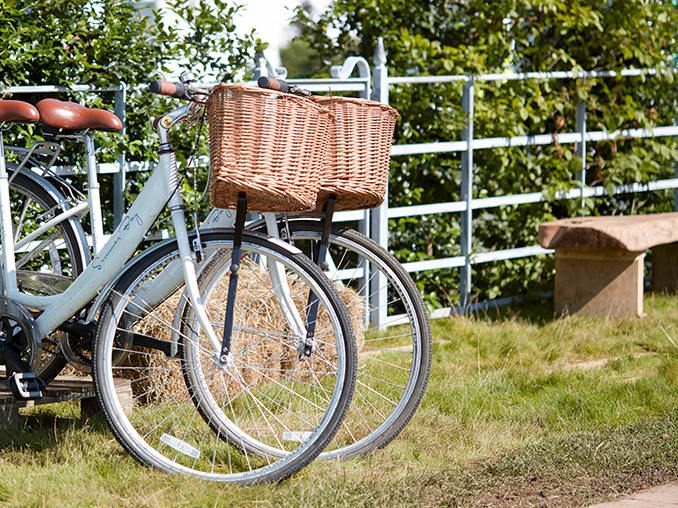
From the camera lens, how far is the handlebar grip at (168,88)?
2166 millimetres

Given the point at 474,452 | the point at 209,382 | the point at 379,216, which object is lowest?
the point at 474,452

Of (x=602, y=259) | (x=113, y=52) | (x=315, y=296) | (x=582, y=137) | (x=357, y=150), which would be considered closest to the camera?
(x=357, y=150)

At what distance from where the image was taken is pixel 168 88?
218 centimetres

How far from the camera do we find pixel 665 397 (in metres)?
3.14

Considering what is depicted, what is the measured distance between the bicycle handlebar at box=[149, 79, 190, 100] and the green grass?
108 centimetres

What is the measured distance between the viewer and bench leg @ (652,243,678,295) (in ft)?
17.0

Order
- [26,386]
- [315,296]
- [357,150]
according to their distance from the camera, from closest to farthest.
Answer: [357,150]
[315,296]
[26,386]

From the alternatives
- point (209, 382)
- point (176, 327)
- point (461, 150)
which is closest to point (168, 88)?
point (176, 327)

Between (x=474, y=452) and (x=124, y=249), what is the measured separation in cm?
128

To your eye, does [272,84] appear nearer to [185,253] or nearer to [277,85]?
[277,85]

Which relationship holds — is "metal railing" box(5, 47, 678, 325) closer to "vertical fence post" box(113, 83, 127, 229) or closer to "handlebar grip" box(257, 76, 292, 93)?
"vertical fence post" box(113, 83, 127, 229)

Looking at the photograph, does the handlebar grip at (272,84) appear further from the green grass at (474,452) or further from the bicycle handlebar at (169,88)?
the green grass at (474,452)

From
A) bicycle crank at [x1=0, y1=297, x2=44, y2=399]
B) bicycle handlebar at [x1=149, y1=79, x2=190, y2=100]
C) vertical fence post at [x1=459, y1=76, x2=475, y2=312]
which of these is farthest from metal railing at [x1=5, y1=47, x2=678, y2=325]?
bicycle handlebar at [x1=149, y1=79, x2=190, y2=100]

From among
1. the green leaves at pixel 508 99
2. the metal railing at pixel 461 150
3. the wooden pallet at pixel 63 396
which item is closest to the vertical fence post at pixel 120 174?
the metal railing at pixel 461 150
